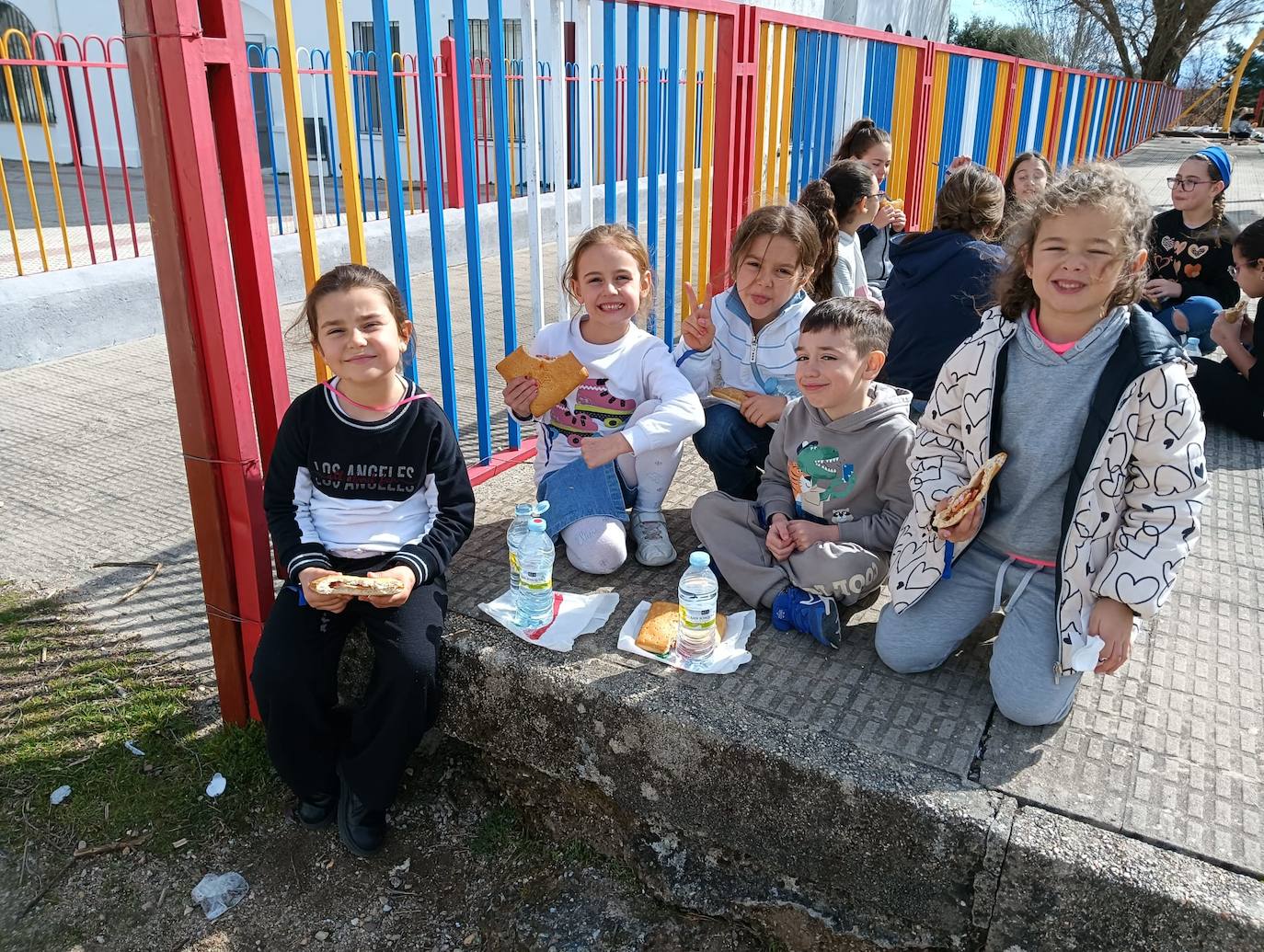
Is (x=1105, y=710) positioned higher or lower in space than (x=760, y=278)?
lower

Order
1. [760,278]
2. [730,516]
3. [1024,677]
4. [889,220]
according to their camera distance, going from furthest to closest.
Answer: [889,220]
[760,278]
[730,516]
[1024,677]

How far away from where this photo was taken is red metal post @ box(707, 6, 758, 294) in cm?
419

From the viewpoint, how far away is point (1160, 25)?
36.3 meters

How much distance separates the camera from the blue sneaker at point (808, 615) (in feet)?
7.72

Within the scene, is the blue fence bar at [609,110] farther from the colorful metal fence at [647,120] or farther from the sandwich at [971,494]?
the sandwich at [971,494]

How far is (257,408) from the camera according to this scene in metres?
2.42

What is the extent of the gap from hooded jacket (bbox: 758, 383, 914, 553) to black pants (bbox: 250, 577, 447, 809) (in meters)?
1.04

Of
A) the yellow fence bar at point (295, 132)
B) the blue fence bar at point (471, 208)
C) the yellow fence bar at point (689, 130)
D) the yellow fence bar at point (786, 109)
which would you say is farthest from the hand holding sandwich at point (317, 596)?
the yellow fence bar at point (786, 109)

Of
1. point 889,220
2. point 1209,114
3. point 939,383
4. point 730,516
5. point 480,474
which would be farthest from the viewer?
point 1209,114

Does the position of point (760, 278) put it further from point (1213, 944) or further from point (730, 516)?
point (1213, 944)

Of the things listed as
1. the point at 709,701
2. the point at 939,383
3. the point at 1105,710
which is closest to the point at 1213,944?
the point at 1105,710

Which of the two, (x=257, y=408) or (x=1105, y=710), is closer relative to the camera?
→ (x=1105, y=710)

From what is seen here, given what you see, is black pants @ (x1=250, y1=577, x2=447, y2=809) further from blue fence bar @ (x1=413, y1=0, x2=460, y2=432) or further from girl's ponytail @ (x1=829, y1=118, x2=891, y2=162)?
girl's ponytail @ (x1=829, y1=118, x2=891, y2=162)

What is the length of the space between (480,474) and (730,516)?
106cm
